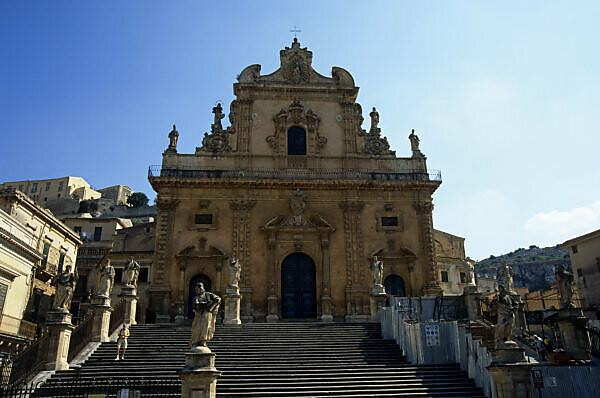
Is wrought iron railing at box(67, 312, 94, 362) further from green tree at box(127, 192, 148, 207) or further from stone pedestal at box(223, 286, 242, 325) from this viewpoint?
green tree at box(127, 192, 148, 207)

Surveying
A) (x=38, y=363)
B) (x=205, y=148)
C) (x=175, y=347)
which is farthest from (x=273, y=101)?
(x=38, y=363)

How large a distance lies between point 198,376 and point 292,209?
15.7m

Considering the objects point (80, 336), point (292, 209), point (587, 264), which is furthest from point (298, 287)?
point (587, 264)

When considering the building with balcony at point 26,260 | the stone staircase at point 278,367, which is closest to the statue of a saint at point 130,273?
the stone staircase at point 278,367

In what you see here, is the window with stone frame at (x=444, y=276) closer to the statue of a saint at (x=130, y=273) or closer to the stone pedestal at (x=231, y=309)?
the stone pedestal at (x=231, y=309)

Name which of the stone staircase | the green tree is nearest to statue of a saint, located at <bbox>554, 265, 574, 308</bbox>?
the stone staircase

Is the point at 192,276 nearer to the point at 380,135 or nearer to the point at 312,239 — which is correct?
the point at 312,239

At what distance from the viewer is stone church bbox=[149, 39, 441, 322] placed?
25.4 m

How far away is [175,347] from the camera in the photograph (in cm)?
1744

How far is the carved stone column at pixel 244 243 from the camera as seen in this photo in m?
24.9

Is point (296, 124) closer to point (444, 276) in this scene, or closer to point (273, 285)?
point (273, 285)

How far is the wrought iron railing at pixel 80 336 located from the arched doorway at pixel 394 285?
1463 cm

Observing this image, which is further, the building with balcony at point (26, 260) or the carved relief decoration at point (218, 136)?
the carved relief decoration at point (218, 136)

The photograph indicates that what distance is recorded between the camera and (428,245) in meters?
26.8
